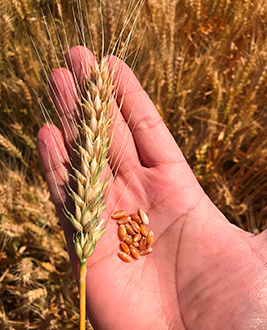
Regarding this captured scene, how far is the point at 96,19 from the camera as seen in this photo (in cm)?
225

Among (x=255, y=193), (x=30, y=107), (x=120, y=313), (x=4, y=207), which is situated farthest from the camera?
(x=255, y=193)

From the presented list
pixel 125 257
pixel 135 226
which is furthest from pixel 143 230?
pixel 125 257

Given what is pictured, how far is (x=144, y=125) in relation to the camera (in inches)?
80.1

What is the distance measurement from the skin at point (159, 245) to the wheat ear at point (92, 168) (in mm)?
101

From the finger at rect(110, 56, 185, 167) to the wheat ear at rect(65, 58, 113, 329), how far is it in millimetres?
163

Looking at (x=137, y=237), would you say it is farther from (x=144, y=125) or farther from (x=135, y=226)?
(x=144, y=125)

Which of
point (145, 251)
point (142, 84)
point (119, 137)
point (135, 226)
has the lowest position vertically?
point (145, 251)

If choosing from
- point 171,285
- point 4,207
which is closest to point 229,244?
point 171,285

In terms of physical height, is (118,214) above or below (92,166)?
below

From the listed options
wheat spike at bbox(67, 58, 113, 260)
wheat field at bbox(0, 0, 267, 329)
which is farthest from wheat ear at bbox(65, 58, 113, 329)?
wheat field at bbox(0, 0, 267, 329)

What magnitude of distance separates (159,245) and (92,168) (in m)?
0.51

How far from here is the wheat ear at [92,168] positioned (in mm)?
1655

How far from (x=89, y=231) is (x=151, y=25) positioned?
126cm

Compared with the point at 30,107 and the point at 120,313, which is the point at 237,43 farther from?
the point at 120,313
